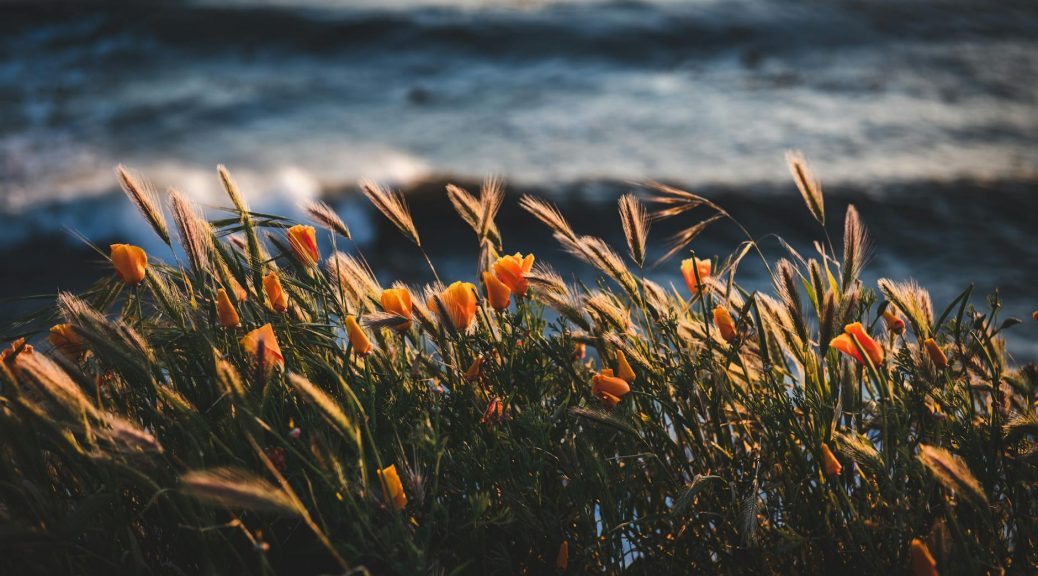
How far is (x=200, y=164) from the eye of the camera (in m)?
5.33

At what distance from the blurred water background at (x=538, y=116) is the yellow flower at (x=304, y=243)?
257cm

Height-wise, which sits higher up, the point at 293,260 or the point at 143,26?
the point at 143,26

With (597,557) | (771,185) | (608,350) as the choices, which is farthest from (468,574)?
(771,185)

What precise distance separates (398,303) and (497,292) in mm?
191

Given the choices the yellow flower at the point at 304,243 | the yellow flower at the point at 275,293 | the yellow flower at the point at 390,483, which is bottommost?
the yellow flower at the point at 390,483

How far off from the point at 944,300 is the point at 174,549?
3.58 meters

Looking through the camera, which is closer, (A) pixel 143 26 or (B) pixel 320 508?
(B) pixel 320 508

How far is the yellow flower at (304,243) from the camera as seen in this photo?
1.60 meters

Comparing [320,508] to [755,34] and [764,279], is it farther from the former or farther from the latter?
[755,34]

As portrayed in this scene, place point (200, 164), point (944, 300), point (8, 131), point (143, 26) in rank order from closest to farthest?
point (944, 300), point (200, 164), point (8, 131), point (143, 26)

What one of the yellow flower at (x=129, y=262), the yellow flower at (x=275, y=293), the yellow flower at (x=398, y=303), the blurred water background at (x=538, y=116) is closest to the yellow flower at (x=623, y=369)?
the yellow flower at (x=398, y=303)

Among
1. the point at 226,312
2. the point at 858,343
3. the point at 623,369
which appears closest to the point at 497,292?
the point at 623,369

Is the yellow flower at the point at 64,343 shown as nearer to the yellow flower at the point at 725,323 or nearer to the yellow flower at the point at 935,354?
the yellow flower at the point at 725,323

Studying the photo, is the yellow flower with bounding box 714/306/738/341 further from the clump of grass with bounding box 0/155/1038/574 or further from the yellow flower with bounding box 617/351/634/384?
the yellow flower with bounding box 617/351/634/384
